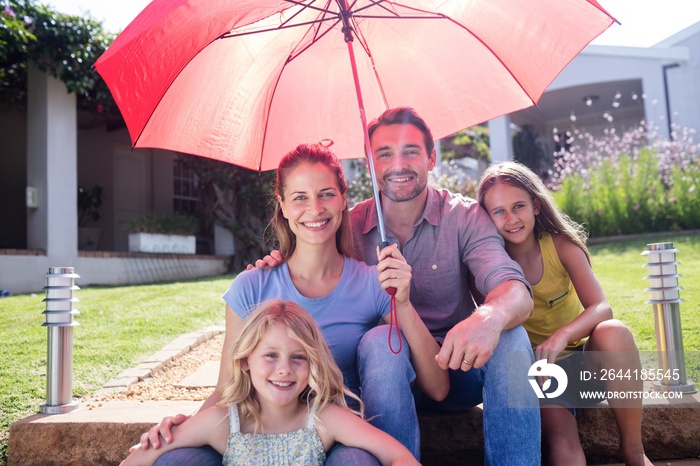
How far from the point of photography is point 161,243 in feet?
28.8

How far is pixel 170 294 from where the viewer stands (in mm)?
6090

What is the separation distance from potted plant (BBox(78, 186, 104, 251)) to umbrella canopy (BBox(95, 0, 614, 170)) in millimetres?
7725

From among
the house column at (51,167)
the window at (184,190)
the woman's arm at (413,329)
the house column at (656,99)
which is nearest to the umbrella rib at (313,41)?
the woman's arm at (413,329)

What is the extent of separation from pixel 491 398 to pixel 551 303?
763mm

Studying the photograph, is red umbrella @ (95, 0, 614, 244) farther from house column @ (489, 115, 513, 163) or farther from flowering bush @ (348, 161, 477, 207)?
house column @ (489, 115, 513, 163)

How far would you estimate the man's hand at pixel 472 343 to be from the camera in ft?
5.69

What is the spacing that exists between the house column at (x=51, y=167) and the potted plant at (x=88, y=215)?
79.6 inches

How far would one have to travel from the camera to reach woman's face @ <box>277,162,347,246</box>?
2086 mm

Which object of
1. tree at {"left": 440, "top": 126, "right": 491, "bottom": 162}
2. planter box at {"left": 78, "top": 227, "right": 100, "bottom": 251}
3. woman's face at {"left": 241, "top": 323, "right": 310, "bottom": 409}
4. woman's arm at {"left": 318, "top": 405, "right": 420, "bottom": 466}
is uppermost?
tree at {"left": 440, "top": 126, "right": 491, "bottom": 162}

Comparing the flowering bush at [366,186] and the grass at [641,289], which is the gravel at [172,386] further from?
the flowering bush at [366,186]

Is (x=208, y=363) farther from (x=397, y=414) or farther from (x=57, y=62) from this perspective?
(x=57, y=62)

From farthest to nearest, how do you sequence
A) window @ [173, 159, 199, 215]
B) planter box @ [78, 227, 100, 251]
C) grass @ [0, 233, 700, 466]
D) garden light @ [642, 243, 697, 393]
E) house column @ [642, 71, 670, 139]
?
window @ [173, 159, 199, 215], house column @ [642, 71, 670, 139], planter box @ [78, 227, 100, 251], grass @ [0, 233, 700, 466], garden light @ [642, 243, 697, 393]

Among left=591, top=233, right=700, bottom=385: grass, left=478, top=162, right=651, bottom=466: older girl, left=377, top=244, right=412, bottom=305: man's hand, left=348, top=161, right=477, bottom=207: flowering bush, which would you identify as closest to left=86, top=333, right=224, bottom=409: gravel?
left=377, top=244, right=412, bottom=305: man's hand

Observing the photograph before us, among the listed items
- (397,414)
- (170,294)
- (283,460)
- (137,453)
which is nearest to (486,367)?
(397,414)
